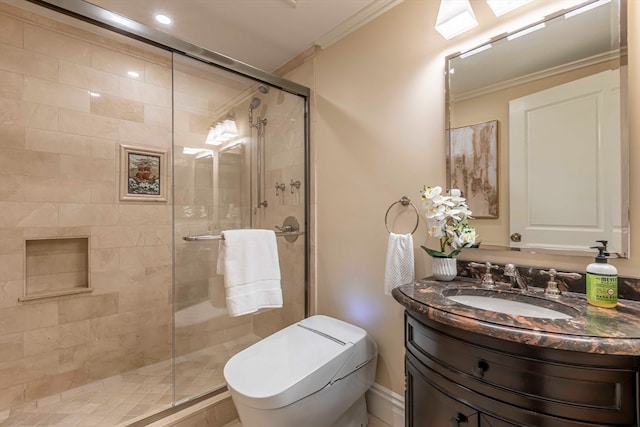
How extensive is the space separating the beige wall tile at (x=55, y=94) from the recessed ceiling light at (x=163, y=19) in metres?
0.75

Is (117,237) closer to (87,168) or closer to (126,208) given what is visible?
(126,208)

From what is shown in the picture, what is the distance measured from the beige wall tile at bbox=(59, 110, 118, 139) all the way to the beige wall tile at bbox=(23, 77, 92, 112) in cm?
5

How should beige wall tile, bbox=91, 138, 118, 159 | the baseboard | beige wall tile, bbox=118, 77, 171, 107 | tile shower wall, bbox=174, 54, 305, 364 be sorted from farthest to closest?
beige wall tile, bbox=118, 77, 171, 107 → beige wall tile, bbox=91, 138, 118, 159 → tile shower wall, bbox=174, 54, 305, 364 → the baseboard

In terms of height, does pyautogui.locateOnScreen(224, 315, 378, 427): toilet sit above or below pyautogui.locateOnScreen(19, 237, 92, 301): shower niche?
below

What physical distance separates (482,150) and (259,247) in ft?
4.22

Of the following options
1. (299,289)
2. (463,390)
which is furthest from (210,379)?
(463,390)

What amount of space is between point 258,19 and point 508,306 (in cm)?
201

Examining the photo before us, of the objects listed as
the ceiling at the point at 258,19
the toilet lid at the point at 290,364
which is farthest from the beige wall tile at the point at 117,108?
the toilet lid at the point at 290,364

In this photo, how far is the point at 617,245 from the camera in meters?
0.99

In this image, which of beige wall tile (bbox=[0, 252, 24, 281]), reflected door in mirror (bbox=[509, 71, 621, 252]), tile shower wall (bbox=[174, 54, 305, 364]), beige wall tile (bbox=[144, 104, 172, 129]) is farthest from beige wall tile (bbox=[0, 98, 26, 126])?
reflected door in mirror (bbox=[509, 71, 621, 252])

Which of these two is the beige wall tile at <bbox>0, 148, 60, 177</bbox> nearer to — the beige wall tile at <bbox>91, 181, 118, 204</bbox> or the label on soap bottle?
the beige wall tile at <bbox>91, 181, 118, 204</bbox>

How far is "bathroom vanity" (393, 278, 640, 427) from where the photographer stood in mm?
674

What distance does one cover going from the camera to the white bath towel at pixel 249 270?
1630mm

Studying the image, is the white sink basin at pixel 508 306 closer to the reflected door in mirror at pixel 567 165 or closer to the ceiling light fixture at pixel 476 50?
the reflected door in mirror at pixel 567 165
